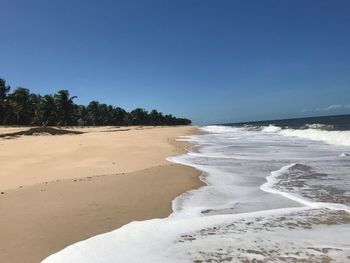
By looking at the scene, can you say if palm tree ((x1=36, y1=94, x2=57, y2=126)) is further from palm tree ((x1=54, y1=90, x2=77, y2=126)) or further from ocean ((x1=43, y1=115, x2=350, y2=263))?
ocean ((x1=43, y1=115, x2=350, y2=263))

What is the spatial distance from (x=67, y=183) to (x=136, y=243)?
5.22 m

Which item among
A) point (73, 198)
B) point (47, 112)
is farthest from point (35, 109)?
point (73, 198)

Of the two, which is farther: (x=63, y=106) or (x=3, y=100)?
(x=63, y=106)

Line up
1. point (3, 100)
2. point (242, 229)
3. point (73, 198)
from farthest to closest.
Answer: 1. point (3, 100)
2. point (73, 198)
3. point (242, 229)

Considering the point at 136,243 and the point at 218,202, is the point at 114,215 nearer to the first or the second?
the point at 136,243

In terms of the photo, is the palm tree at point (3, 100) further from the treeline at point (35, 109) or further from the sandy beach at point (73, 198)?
the sandy beach at point (73, 198)

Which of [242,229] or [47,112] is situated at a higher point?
[47,112]

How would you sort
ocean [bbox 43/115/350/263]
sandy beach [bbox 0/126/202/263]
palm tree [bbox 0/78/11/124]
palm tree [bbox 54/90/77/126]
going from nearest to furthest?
ocean [bbox 43/115/350/263] → sandy beach [bbox 0/126/202/263] → palm tree [bbox 0/78/11/124] → palm tree [bbox 54/90/77/126]

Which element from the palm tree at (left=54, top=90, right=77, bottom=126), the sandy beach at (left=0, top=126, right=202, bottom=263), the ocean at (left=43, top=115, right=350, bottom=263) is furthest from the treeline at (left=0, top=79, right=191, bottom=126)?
the ocean at (left=43, top=115, right=350, bottom=263)

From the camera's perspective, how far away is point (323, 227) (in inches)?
242

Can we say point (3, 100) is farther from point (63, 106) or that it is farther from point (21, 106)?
point (63, 106)

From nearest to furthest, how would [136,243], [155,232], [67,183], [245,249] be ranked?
1. [245,249]
2. [136,243]
3. [155,232]
4. [67,183]

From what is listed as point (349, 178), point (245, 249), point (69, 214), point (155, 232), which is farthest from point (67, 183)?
point (349, 178)

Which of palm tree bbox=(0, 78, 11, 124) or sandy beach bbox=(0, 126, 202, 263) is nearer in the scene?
sandy beach bbox=(0, 126, 202, 263)
